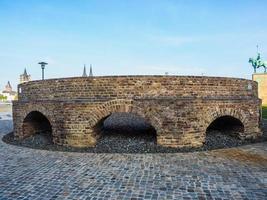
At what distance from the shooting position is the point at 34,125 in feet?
38.0

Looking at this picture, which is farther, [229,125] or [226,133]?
[229,125]

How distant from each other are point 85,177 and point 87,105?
11.2 feet

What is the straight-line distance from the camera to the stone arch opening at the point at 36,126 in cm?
1095

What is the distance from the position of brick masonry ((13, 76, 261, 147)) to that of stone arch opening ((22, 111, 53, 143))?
5.14ft

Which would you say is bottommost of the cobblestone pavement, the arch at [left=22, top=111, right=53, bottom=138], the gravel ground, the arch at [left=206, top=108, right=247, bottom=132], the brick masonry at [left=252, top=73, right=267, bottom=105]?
the cobblestone pavement

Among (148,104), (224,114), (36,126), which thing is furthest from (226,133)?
(36,126)

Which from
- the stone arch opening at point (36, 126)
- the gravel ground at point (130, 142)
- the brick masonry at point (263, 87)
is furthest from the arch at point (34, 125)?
the brick masonry at point (263, 87)

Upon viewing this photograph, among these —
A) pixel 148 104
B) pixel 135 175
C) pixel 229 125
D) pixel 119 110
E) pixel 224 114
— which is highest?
pixel 148 104

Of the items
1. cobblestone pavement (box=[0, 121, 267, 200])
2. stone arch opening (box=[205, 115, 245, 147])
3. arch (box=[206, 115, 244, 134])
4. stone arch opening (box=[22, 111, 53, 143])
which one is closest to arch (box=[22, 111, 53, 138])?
stone arch opening (box=[22, 111, 53, 143])

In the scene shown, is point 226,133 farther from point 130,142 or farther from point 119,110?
point 119,110

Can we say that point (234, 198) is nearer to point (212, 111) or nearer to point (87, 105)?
point (212, 111)

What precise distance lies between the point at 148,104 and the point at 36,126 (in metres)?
5.50

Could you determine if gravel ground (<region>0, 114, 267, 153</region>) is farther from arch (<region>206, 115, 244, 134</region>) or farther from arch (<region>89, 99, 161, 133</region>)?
arch (<region>89, 99, 161, 133</region>)

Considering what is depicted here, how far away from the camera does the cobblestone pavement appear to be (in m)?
5.13
